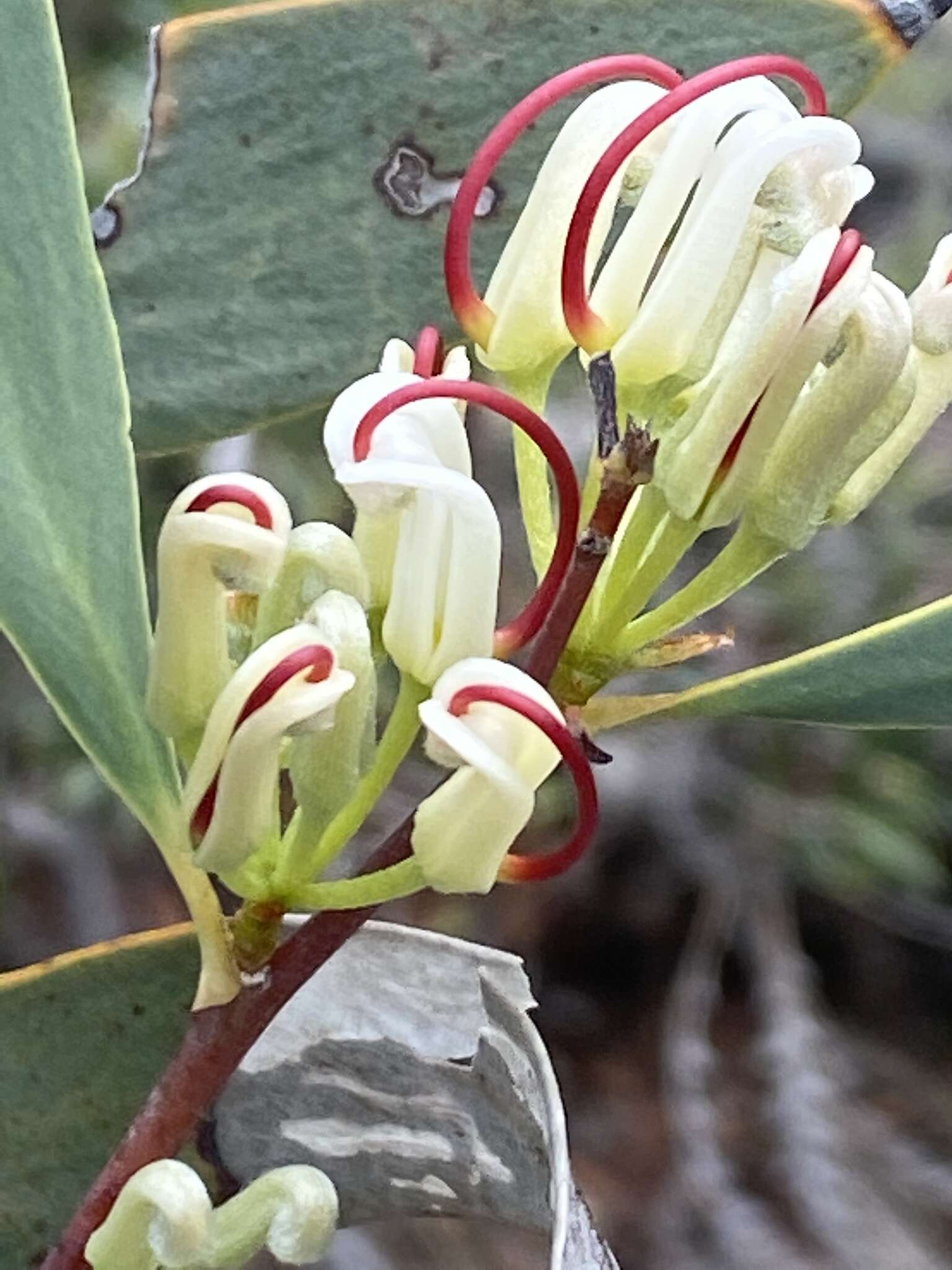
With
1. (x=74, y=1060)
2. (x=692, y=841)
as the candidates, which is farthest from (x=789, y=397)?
(x=692, y=841)

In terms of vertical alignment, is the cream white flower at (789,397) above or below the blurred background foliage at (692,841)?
above

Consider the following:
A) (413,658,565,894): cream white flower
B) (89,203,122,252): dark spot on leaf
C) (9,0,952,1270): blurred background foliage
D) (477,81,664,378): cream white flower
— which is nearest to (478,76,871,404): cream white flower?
(477,81,664,378): cream white flower

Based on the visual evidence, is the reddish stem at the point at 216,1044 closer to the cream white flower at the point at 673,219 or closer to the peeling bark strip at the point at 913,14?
the cream white flower at the point at 673,219

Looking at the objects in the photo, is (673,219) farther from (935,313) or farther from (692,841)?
(692,841)

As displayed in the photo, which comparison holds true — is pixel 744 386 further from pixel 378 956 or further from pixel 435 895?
pixel 435 895

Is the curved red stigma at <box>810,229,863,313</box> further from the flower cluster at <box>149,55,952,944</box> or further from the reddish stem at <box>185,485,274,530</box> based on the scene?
the reddish stem at <box>185,485,274,530</box>

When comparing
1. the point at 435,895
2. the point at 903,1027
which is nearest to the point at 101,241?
the point at 435,895

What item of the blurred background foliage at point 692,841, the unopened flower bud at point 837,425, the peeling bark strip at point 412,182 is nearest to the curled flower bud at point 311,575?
the unopened flower bud at point 837,425
